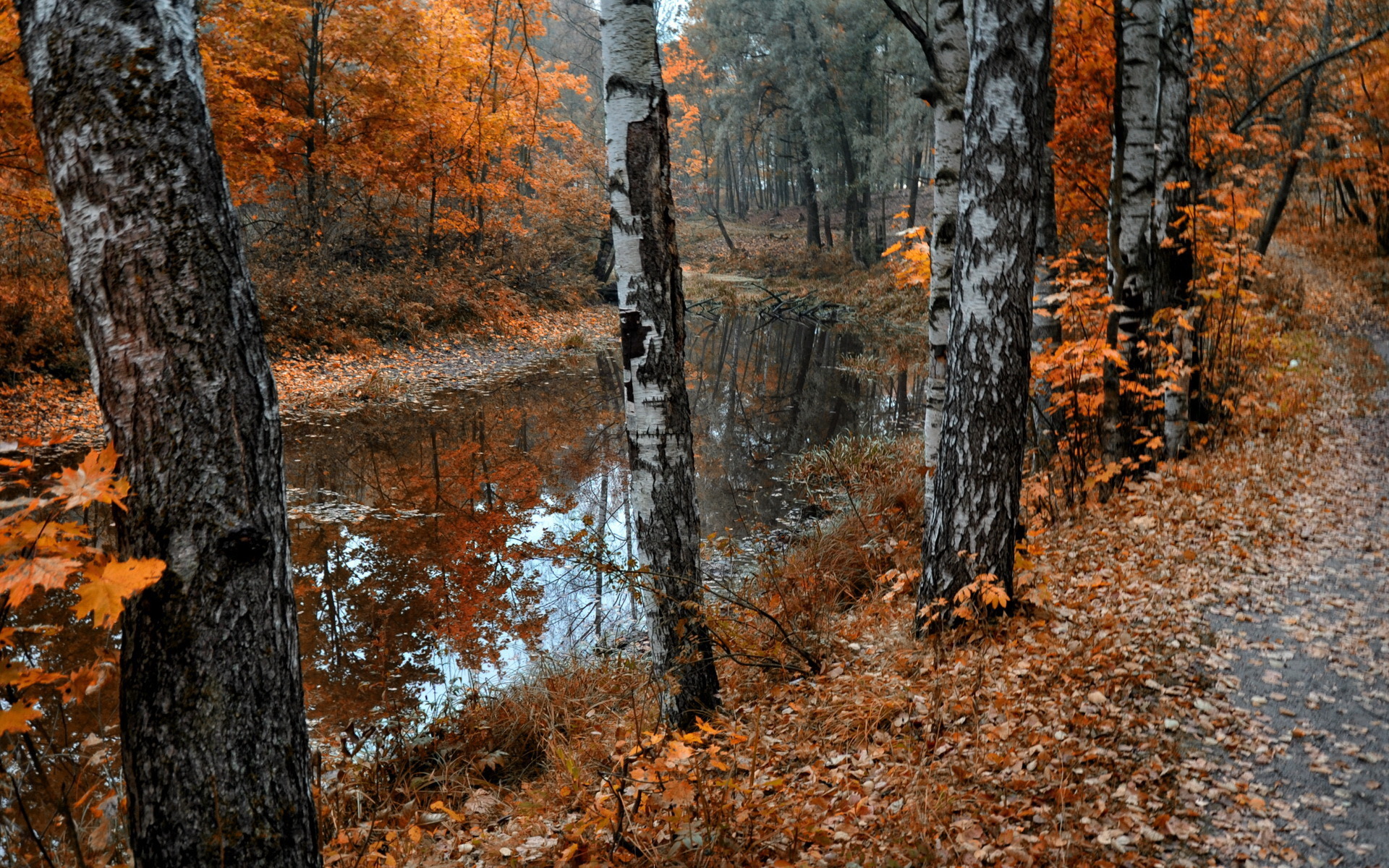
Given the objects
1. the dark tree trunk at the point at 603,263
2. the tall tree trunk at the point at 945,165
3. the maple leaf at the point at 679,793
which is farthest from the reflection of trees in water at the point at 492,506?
the dark tree trunk at the point at 603,263

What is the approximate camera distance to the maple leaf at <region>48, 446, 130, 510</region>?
1.75 meters

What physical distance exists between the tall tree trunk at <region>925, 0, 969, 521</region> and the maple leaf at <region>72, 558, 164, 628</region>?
4400 millimetres

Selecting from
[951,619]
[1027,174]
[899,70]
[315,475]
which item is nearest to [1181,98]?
[1027,174]

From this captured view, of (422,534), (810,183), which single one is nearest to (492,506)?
(422,534)

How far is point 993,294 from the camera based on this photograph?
4051mm

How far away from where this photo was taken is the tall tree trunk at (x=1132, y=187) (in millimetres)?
6445

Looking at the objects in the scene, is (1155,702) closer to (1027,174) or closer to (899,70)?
(1027,174)

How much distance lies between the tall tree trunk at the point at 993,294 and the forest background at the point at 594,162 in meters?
2.07

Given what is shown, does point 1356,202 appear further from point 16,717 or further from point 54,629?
point 16,717

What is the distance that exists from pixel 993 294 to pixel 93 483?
385cm

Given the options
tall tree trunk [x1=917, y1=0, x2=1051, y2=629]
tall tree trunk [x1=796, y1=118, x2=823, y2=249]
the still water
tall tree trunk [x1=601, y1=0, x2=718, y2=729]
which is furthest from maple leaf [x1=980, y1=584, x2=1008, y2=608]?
tall tree trunk [x1=796, y1=118, x2=823, y2=249]

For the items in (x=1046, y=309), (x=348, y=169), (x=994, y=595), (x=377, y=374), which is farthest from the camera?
(x=348, y=169)

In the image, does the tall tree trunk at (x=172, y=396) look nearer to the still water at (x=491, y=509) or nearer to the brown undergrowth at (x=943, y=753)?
the brown undergrowth at (x=943, y=753)

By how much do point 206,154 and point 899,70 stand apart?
27555mm
